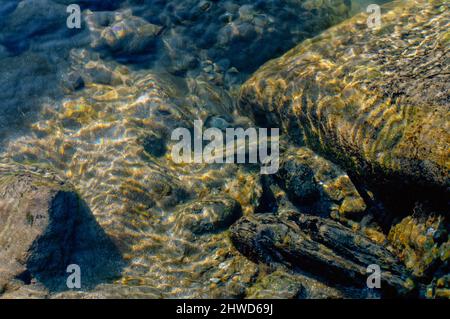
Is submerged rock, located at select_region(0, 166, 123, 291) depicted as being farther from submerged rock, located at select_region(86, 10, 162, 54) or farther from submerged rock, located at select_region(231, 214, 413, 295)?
submerged rock, located at select_region(86, 10, 162, 54)

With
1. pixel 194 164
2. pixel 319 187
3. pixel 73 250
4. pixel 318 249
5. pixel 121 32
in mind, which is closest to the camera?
pixel 318 249

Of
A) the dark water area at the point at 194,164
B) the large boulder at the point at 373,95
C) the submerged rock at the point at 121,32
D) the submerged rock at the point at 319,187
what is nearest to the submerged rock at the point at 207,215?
the dark water area at the point at 194,164

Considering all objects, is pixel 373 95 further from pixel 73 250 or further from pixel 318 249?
pixel 73 250

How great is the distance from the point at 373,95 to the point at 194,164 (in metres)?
2.73

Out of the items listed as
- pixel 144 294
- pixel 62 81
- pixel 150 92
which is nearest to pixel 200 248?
pixel 144 294

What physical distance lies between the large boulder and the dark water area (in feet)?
0.12

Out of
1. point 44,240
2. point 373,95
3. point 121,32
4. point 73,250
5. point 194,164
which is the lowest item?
point 73,250

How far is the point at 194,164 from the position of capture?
214 inches

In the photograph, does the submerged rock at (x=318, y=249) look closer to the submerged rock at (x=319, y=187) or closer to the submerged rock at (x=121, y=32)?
the submerged rock at (x=319, y=187)

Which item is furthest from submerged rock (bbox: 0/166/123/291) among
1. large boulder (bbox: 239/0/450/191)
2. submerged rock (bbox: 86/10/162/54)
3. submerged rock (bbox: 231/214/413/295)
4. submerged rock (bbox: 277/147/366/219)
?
large boulder (bbox: 239/0/450/191)

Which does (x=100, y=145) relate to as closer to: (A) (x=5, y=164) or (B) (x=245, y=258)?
(A) (x=5, y=164)

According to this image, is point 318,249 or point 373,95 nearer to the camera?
point 318,249

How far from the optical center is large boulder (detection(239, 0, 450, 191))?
3.60 m

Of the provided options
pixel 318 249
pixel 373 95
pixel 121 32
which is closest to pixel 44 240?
pixel 318 249
